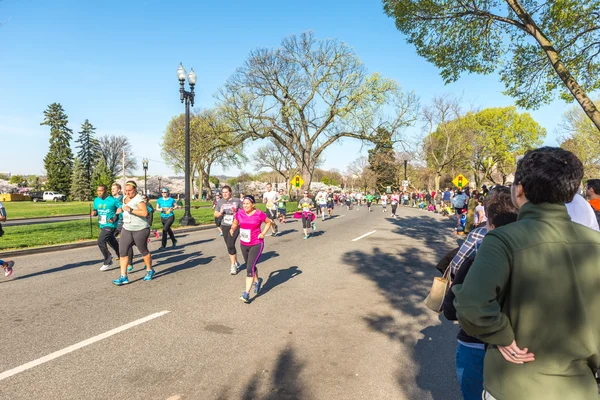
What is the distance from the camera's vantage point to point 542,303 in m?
1.46

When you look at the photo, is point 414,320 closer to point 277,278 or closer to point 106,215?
point 277,278

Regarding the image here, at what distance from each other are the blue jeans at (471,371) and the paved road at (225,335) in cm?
122

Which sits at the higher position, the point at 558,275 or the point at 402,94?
the point at 402,94

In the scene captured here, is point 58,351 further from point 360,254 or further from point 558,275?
point 360,254

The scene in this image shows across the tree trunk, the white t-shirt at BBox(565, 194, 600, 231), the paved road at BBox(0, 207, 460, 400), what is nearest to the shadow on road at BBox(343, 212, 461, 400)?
the paved road at BBox(0, 207, 460, 400)

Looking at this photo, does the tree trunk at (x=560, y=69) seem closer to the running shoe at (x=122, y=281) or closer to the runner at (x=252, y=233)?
the runner at (x=252, y=233)

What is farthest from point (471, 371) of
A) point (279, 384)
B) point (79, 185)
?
point (79, 185)

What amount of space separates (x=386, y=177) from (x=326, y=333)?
66.9 metres

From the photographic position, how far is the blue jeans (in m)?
2.08

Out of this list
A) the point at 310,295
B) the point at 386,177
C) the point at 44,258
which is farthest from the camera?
the point at 386,177

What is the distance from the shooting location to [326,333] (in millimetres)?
4566

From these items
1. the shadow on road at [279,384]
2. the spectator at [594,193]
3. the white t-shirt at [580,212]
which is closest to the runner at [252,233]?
the shadow on road at [279,384]

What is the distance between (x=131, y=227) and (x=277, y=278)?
2.93 metres

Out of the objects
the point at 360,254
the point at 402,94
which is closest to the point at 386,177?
the point at 402,94
